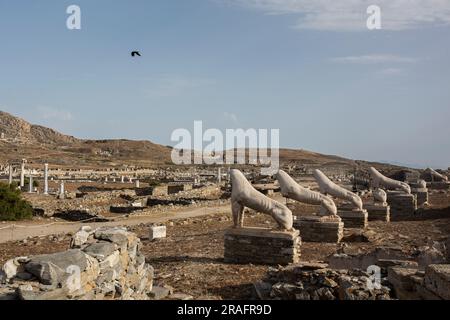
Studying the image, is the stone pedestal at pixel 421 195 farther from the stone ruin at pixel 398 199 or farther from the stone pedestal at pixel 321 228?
the stone pedestal at pixel 321 228

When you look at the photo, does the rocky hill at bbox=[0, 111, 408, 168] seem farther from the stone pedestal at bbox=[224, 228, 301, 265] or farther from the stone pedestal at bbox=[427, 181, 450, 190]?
the stone pedestal at bbox=[224, 228, 301, 265]

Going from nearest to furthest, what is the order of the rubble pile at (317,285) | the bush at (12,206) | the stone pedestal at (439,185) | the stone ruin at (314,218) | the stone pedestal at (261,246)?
the rubble pile at (317,285) → the stone pedestal at (261,246) → the stone ruin at (314,218) → the bush at (12,206) → the stone pedestal at (439,185)

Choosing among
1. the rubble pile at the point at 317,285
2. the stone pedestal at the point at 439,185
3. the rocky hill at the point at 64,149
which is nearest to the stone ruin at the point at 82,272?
the rubble pile at the point at 317,285

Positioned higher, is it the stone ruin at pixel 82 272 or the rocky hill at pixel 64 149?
the rocky hill at pixel 64 149

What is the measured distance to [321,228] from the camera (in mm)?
14695

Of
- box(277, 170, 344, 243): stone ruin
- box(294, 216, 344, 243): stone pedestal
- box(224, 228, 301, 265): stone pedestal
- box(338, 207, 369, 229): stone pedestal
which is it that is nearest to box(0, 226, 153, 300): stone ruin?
box(224, 228, 301, 265): stone pedestal

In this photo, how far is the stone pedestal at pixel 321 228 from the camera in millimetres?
14562

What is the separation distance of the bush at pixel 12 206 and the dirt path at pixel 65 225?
3.55 ft

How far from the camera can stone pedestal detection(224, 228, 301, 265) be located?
36.2 feet

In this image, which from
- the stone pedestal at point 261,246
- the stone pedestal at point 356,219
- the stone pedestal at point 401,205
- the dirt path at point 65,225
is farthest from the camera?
the stone pedestal at point 401,205

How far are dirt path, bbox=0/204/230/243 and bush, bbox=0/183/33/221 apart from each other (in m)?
1.08
